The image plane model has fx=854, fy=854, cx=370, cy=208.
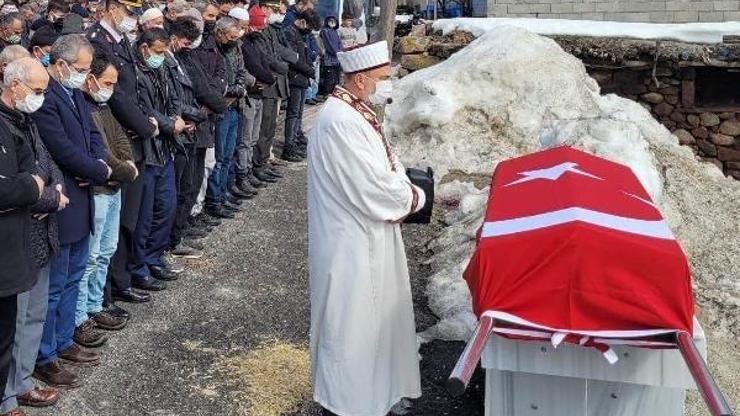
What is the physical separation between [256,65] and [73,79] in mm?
3434

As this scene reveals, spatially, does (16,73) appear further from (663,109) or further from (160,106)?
(663,109)

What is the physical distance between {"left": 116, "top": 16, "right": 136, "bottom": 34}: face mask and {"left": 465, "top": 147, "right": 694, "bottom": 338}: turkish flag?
3.12 meters

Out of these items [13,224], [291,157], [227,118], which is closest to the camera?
[13,224]

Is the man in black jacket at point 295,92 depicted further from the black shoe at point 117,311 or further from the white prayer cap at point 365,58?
the white prayer cap at point 365,58

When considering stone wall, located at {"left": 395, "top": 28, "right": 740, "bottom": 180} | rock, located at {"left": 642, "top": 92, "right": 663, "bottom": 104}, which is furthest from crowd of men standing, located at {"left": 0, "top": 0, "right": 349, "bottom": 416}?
rock, located at {"left": 642, "top": 92, "right": 663, "bottom": 104}

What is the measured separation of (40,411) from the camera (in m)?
4.14

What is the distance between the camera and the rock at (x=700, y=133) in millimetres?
11039

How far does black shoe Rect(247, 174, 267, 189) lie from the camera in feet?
27.3

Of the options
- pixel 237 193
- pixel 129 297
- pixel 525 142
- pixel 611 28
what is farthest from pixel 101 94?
pixel 611 28

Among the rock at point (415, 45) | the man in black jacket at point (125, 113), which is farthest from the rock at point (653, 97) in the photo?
the man in black jacket at point (125, 113)

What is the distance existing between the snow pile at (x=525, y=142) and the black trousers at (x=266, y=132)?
4.51ft

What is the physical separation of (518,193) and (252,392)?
1.72 metres

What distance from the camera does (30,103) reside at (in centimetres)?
395

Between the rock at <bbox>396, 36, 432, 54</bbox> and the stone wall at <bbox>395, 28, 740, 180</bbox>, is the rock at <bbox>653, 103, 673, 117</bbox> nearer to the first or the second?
the stone wall at <bbox>395, 28, 740, 180</bbox>
